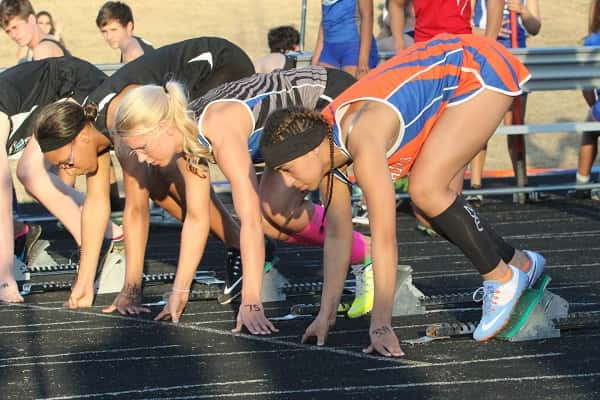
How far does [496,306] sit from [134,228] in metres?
2.20

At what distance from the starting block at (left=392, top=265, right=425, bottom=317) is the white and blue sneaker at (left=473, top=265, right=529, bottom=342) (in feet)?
2.29

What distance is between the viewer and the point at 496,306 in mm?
5270

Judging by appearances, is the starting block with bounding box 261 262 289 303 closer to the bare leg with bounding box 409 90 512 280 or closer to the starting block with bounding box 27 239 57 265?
the bare leg with bounding box 409 90 512 280

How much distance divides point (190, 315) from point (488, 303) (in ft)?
5.59

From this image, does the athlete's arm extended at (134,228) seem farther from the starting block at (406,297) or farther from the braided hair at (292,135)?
the braided hair at (292,135)

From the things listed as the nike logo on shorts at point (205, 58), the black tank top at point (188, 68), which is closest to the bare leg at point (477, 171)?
the black tank top at point (188, 68)

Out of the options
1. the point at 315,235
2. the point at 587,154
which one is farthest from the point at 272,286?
the point at 587,154

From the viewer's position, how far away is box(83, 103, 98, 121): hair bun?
631cm

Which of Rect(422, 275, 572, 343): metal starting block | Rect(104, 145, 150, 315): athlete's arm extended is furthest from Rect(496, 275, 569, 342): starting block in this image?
Rect(104, 145, 150, 315): athlete's arm extended

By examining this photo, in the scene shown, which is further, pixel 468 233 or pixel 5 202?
pixel 5 202

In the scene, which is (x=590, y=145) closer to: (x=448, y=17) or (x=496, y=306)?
(x=448, y=17)

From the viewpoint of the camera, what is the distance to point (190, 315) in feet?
20.7

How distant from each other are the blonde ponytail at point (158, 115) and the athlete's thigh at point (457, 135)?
105 centimetres

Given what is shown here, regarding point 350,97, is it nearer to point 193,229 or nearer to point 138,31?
point 193,229
